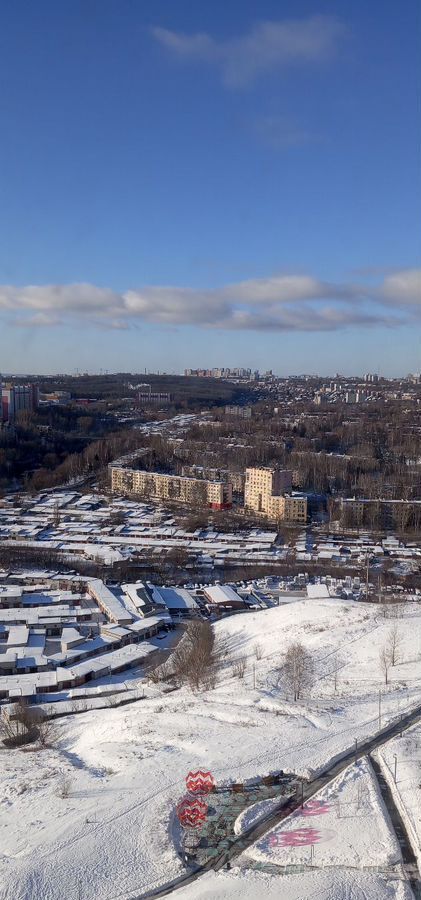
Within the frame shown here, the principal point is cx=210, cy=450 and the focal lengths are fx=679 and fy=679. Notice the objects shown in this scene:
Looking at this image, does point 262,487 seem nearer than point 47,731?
No

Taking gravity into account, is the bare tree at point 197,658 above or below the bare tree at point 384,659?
below

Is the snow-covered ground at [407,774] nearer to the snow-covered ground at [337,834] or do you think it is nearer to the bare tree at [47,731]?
the snow-covered ground at [337,834]

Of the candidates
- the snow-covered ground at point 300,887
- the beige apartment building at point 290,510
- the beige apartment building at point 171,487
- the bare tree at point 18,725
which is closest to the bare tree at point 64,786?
the bare tree at point 18,725

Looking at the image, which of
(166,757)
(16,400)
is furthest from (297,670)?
(16,400)

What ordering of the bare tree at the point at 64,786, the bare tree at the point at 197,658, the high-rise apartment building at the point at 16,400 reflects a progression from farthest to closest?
the high-rise apartment building at the point at 16,400 < the bare tree at the point at 197,658 < the bare tree at the point at 64,786

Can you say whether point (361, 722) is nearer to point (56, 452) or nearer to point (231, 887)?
point (231, 887)

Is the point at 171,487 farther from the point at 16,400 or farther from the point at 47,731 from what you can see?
the point at 16,400

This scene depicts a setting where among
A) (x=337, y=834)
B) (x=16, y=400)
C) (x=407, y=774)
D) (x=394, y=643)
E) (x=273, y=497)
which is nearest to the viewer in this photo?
(x=337, y=834)
